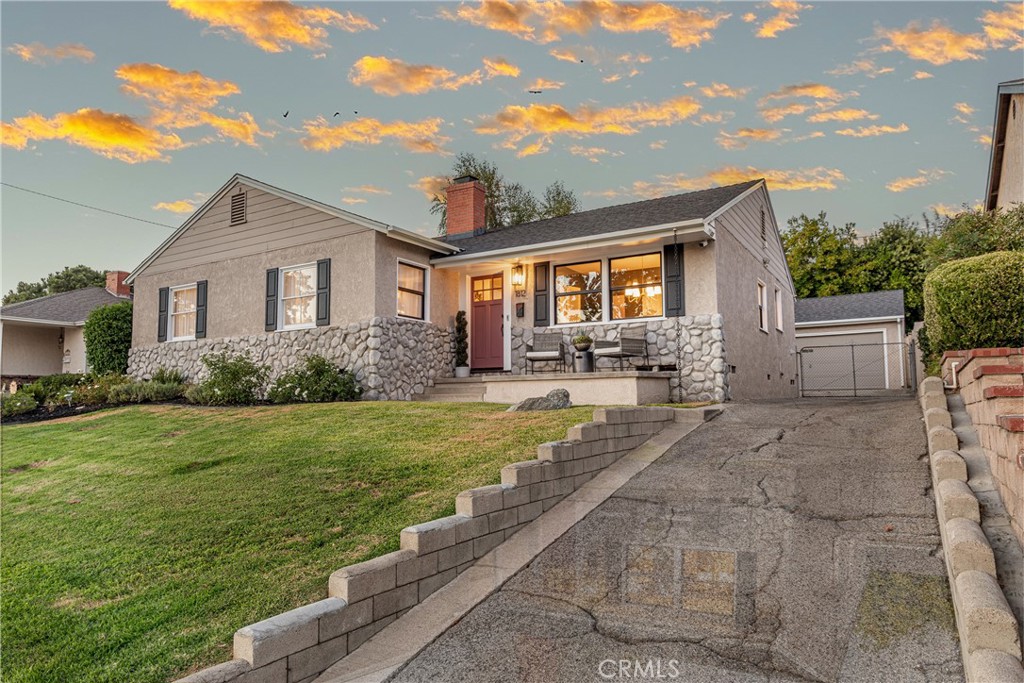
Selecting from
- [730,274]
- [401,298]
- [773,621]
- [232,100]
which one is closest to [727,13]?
[730,274]

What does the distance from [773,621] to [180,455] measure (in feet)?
23.4

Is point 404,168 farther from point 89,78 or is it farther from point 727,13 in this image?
point 727,13

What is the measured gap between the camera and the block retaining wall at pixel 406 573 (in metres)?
3.27

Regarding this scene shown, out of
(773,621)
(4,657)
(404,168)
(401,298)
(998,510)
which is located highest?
(404,168)

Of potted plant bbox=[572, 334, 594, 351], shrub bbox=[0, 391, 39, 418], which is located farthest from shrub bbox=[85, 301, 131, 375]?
potted plant bbox=[572, 334, 594, 351]

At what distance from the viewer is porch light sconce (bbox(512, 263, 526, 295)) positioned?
13516mm

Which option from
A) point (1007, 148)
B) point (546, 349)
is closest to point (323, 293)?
point (546, 349)

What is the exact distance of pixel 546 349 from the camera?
12844 mm

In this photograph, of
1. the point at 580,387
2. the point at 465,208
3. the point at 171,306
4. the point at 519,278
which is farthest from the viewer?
the point at 465,208

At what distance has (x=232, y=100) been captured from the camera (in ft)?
43.8

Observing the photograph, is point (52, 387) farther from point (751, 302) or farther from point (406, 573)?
point (751, 302)

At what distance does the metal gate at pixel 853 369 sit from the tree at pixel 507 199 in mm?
14628

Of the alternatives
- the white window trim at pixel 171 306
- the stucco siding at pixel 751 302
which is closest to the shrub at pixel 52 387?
the white window trim at pixel 171 306

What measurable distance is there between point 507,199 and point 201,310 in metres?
18.8
